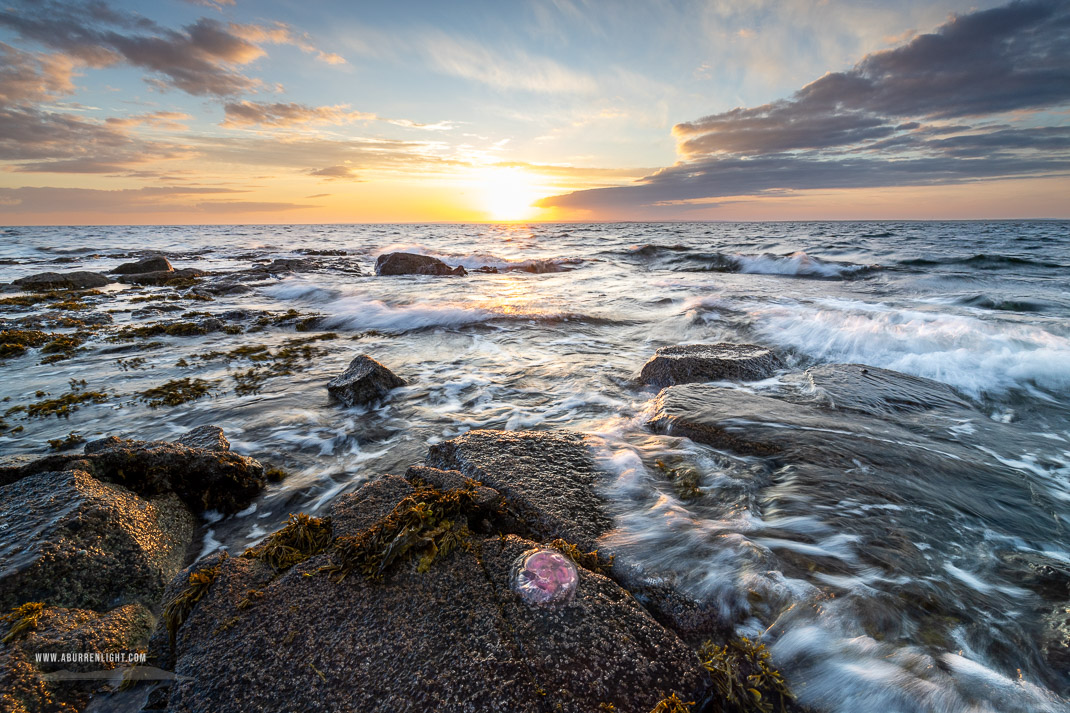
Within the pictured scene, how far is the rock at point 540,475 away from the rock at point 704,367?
243 centimetres

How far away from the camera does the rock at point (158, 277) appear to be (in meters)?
16.7

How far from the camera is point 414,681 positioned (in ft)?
5.69

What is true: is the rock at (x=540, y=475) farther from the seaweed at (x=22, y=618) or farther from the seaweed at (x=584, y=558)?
the seaweed at (x=22, y=618)

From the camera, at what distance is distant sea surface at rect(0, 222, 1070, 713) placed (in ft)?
7.43

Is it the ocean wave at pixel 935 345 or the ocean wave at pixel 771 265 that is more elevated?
the ocean wave at pixel 935 345

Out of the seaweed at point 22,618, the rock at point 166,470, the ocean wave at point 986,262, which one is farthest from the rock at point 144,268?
the ocean wave at point 986,262

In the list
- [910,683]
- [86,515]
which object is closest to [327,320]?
[86,515]

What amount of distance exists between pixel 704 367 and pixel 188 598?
5682mm

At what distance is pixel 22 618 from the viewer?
2035 millimetres

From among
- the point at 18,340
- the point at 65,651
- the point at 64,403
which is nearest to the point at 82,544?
the point at 65,651

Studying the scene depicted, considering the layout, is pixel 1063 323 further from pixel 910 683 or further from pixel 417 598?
pixel 417 598

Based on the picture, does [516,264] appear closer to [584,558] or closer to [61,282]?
[61,282]

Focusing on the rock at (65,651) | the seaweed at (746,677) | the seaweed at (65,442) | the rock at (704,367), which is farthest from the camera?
the rock at (704,367)

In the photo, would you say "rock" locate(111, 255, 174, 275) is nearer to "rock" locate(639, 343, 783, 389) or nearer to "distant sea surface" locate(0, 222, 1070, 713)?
"distant sea surface" locate(0, 222, 1070, 713)
